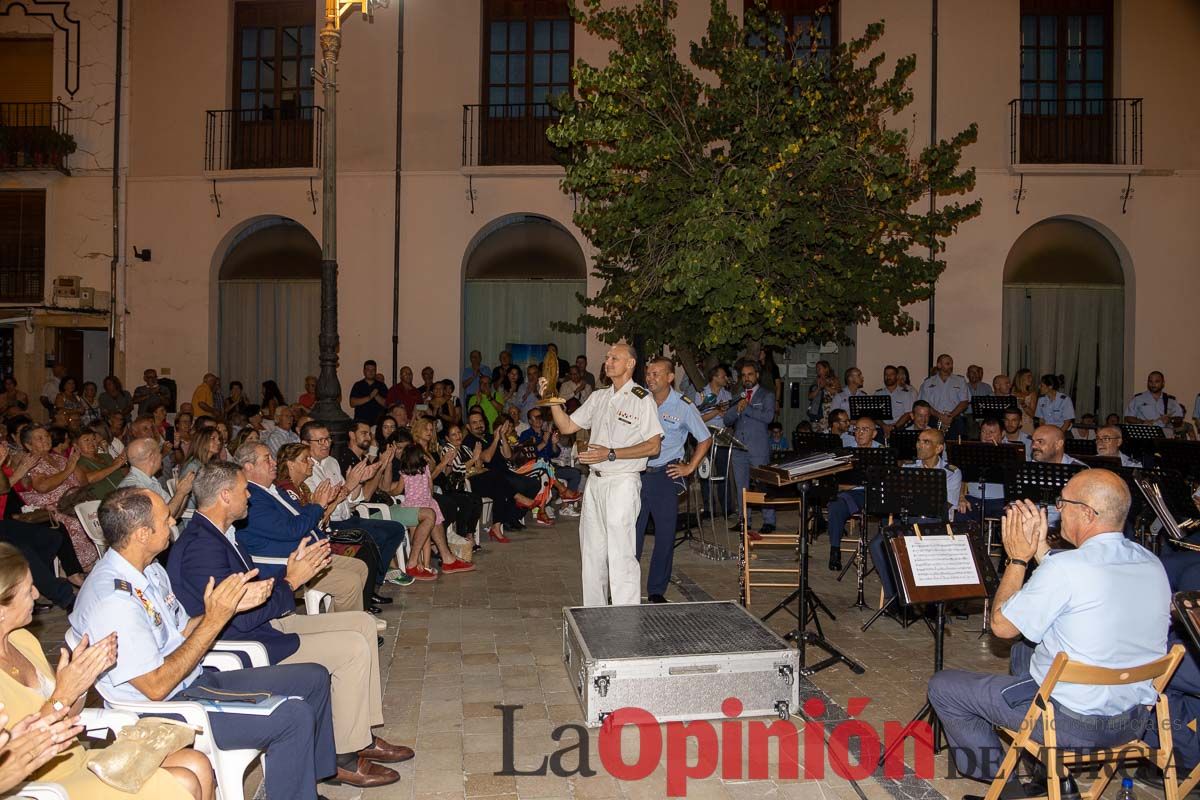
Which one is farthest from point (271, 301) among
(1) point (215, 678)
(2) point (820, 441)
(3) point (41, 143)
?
(1) point (215, 678)

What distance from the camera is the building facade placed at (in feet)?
53.1

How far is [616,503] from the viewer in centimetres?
616

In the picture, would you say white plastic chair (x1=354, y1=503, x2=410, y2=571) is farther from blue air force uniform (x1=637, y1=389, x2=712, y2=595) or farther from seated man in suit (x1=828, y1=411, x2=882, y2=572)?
seated man in suit (x1=828, y1=411, x2=882, y2=572)

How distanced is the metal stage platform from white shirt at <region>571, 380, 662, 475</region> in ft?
4.31

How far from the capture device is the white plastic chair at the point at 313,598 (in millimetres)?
5520

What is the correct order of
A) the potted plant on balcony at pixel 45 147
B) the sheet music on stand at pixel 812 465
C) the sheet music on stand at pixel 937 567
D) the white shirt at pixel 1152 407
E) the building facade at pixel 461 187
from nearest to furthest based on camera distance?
the sheet music on stand at pixel 937 567, the sheet music on stand at pixel 812 465, the white shirt at pixel 1152 407, the building facade at pixel 461 187, the potted plant on balcony at pixel 45 147

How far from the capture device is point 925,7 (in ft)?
53.1

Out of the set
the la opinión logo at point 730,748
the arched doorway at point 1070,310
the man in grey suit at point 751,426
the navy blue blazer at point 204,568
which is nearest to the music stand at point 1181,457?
the man in grey suit at point 751,426

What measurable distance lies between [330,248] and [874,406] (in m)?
7.83

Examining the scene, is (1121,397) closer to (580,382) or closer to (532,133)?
(580,382)

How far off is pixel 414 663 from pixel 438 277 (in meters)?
12.0

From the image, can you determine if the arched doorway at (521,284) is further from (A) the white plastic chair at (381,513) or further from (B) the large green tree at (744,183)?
(A) the white plastic chair at (381,513)

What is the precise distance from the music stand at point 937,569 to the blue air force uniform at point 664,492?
8.36ft

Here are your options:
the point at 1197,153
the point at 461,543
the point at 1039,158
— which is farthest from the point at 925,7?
the point at 461,543
